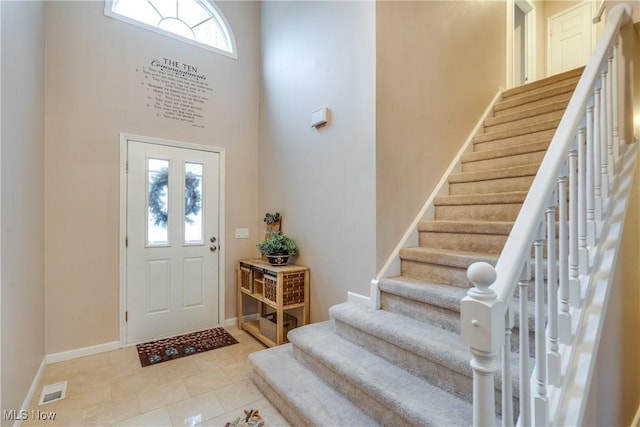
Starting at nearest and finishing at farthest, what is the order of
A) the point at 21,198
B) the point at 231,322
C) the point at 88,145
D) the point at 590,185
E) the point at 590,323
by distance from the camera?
the point at 590,323, the point at 590,185, the point at 21,198, the point at 88,145, the point at 231,322

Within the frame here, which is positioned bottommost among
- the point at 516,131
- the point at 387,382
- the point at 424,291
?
the point at 387,382

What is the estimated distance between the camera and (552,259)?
1.13 meters

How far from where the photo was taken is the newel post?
0.82 metres

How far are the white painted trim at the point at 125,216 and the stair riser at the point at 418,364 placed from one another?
189 cm

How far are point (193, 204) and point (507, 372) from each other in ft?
10.4

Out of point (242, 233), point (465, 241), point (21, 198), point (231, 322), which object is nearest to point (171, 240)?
point (242, 233)

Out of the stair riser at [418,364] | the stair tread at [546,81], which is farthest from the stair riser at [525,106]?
the stair riser at [418,364]

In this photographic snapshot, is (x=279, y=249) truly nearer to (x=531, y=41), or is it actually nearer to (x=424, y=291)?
(x=424, y=291)

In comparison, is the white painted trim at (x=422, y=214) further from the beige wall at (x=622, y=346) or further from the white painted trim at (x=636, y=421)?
the white painted trim at (x=636, y=421)

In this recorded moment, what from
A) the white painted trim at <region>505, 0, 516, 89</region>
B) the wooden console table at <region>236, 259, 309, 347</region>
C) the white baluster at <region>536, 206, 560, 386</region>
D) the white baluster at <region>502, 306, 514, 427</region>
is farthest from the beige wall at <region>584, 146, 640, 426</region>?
the white painted trim at <region>505, 0, 516, 89</region>

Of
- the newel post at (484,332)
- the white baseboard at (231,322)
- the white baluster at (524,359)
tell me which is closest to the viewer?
the newel post at (484,332)

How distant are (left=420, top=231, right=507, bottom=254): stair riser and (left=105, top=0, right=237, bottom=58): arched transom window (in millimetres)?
3050

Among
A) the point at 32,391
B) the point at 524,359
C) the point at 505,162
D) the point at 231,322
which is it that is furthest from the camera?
the point at 231,322

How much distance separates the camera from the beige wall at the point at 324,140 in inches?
92.6
